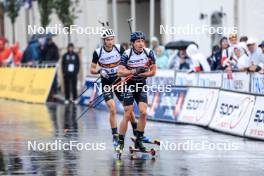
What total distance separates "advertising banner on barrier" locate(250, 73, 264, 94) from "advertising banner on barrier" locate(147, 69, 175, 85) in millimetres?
4661

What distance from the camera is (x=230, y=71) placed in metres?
21.3

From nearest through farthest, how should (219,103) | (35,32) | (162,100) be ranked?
1. (219,103)
2. (162,100)
3. (35,32)

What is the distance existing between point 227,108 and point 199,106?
6.60 ft

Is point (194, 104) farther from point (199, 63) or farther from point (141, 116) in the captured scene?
point (141, 116)

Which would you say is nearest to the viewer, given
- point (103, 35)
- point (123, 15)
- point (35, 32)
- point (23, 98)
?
point (103, 35)

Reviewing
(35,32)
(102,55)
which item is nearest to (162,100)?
(102,55)

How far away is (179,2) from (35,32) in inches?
268

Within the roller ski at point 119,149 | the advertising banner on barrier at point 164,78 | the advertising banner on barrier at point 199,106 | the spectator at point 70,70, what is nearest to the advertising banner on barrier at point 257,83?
the advertising banner on barrier at point 199,106

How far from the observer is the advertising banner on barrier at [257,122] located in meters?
17.8

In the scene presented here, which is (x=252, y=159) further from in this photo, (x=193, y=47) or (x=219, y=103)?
(x=193, y=47)

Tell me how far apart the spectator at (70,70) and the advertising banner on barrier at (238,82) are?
10.6m

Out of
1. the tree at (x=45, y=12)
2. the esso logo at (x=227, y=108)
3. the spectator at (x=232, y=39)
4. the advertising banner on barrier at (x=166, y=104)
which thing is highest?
the tree at (x=45, y=12)

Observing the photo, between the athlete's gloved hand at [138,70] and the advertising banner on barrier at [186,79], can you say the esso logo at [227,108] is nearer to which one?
the advertising banner on barrier at [186,79]

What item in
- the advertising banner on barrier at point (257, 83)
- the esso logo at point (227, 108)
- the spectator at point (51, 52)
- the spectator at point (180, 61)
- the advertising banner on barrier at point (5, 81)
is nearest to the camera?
the esso logo at point (227, 108)
